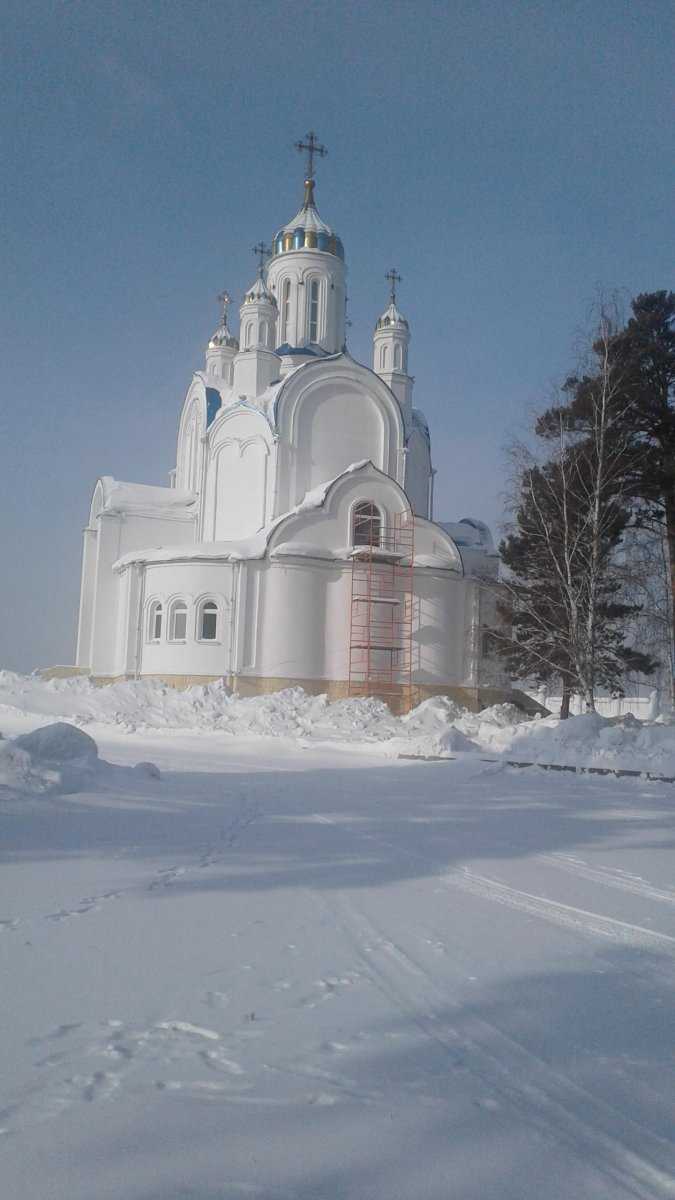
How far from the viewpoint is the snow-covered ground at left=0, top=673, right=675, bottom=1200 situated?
2.36m

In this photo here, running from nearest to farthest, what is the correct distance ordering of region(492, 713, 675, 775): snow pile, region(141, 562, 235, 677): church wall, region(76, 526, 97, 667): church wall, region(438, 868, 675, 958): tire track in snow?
region(438, 868, 675, 958): tire track in snow
region(492, 713, 675, 775): snow pile
region(141, 562, 235, 677): church wall
region(76, 526, 97, 667): church wall

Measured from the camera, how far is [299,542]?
82.5ft

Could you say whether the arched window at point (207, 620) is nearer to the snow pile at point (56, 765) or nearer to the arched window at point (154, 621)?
the arched window at point (154, 621)

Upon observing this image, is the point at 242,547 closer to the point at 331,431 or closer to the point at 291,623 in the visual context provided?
the point at 291,623

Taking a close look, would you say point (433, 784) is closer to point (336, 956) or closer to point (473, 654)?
point (336, 956)

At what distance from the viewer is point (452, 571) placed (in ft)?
85.4

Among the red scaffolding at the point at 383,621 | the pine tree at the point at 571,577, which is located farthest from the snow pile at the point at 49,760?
the red scaffolding at the point at 383,621

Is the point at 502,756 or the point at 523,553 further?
the point at 523,553

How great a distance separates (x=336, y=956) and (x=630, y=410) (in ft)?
60.2

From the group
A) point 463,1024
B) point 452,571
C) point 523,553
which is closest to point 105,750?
point 523,553

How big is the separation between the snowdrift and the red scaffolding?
233cm

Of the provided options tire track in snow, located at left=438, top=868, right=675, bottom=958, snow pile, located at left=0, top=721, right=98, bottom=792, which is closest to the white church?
snow pile, located at left=0, top=721, right=98, bottom=792

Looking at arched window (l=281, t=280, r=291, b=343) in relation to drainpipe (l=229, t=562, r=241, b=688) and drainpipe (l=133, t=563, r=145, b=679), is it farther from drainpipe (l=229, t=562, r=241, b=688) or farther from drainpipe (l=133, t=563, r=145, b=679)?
drainpipe (l=229, t=562, r=241, b=688)

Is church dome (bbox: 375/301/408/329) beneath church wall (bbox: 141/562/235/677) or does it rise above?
above
